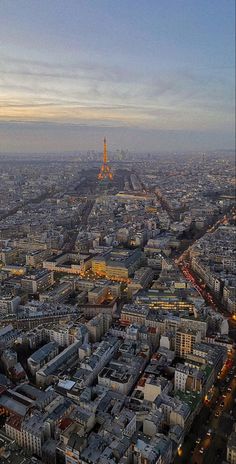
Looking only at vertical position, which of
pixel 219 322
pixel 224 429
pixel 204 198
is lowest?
pixel 224 429

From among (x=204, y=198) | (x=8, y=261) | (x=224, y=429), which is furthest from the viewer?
(x=204, y=198)

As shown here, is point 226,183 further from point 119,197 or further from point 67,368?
point 67,368

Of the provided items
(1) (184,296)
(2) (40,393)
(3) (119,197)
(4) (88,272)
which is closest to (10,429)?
(2) (40,393)

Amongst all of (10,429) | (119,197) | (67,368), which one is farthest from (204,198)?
(10,429)

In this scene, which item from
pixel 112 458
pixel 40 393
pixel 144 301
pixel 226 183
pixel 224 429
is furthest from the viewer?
pixel 226 183

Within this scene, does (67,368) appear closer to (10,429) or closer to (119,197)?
(10,429)

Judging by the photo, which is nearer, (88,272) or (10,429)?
(10,429)

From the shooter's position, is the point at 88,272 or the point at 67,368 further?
the point at 88,272

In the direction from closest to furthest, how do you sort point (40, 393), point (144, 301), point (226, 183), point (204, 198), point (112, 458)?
point (112, 458) → point (40, 393) → point (144, 301) → point (204, 198) → point (226, 183)

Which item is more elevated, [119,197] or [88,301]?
[119,197]
